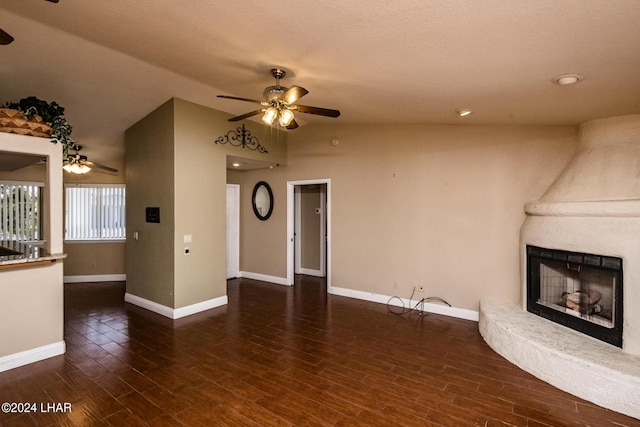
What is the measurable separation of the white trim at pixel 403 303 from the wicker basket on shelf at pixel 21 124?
14.4 feet

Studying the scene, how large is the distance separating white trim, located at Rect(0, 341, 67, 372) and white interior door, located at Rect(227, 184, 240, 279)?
3462mm

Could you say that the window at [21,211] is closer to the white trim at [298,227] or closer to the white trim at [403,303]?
the white trim at [298,227]

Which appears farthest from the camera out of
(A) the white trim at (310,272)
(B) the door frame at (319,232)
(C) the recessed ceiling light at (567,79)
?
(A) the white trim at (310,272)

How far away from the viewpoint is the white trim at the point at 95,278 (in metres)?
6.45

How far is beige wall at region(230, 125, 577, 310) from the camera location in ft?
13.0

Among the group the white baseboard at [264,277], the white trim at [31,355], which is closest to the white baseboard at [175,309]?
the white trim at [31,355]

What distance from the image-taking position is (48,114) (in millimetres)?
3197

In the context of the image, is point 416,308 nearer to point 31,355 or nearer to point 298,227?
point 298,227

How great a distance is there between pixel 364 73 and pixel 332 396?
267cm

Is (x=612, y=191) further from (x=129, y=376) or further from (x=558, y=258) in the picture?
(x=129, y=376)

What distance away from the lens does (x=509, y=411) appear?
237cm

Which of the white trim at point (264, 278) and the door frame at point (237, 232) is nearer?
the white trim at point (264, 278)

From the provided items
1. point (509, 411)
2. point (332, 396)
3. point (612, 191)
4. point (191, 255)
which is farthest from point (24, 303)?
point (612, 191)

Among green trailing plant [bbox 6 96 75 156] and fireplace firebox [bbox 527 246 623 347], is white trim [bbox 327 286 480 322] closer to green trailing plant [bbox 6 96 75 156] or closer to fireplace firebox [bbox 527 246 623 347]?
fireplace firebox [bbox 527 246 623 347]
